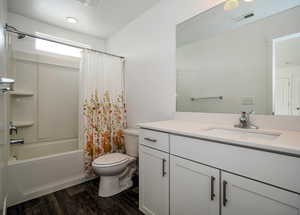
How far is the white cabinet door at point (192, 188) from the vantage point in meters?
0.90

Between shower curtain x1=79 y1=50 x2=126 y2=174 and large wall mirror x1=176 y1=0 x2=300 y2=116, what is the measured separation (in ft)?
3.34

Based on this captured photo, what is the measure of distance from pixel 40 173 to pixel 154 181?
1.39m

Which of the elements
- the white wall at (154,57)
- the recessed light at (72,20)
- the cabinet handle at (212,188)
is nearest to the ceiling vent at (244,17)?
the white wall at (154,57)

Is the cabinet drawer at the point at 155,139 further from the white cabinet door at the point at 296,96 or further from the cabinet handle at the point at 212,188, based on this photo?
the white cabinet door at the point at 296,96

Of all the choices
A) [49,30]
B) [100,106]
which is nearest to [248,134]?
[100,106]

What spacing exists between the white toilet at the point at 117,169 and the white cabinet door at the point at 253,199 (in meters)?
1.16

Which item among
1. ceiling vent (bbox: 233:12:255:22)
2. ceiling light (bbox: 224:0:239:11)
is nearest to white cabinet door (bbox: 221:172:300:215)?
ceiling vent (bbox: 233:12:255:22)

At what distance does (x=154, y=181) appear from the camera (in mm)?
1281

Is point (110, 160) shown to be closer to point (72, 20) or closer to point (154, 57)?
point (154, 57)

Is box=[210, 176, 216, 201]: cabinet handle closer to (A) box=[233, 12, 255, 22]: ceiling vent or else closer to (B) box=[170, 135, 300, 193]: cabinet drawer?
(B) box=[170, 135, 300, 193]: cabinet drawer

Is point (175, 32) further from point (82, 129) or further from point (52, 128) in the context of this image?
point (52, 128)

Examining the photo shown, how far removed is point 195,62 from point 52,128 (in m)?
2.43

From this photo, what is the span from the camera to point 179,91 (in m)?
1.68

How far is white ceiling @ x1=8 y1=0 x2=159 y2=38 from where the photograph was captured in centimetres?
192
